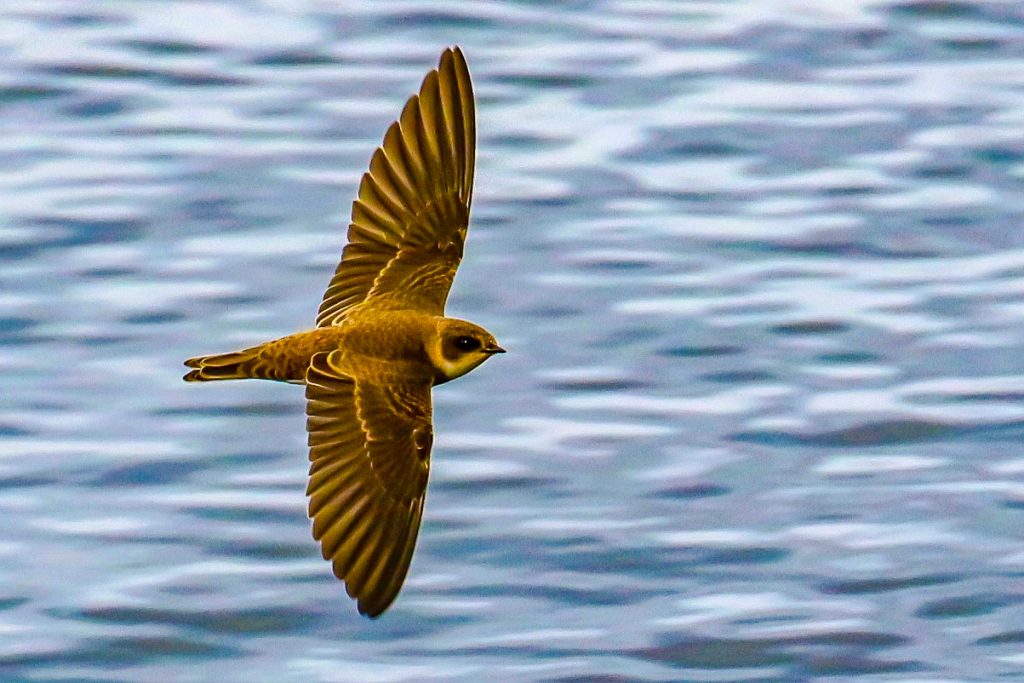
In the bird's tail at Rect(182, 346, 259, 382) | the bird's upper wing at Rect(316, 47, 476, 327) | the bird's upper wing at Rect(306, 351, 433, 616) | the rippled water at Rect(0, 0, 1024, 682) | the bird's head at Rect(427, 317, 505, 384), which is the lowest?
the rippled water at Rect(0, 0, 1024, 682)

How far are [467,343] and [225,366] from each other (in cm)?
66

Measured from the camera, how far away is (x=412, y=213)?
7.41 m

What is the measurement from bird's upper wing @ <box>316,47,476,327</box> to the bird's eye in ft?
1.75

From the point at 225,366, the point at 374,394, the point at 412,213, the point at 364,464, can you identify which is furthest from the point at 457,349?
the point at 412,213

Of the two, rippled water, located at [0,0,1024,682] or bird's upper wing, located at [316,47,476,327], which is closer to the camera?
bird's upper wing, located at [316,47,476,327]

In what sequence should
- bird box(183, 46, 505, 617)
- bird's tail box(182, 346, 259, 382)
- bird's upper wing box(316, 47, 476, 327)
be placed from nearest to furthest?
bird box(183, 46, 505, 617) → bird's tail box(182, 346, 259, 382) → bird's upper wing box(316, 47, 476, 327)

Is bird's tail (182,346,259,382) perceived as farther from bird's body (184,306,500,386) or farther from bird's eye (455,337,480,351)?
bird's eye (455,337,480,351)

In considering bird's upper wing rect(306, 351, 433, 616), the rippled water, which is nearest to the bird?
bird's upper wing rect(306, 351, 433, 616)

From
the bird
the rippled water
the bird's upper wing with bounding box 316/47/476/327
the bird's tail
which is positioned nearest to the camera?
the bird

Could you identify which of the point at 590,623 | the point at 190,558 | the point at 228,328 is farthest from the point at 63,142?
the point at 590,623

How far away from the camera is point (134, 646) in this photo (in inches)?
325

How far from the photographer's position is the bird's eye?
6.73 metres

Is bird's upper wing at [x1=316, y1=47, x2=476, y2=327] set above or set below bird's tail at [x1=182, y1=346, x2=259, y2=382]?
above

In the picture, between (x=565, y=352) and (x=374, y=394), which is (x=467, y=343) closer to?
(x=374, y=394)
